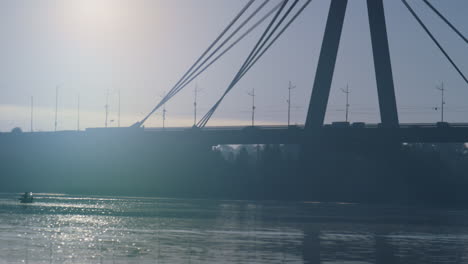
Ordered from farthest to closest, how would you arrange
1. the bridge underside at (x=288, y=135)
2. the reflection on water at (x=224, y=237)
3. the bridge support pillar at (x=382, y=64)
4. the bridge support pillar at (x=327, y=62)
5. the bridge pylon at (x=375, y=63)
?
1. the bridge underside at (x=288, y=135)
2. the bridge support pillar at (x=327, y=62)
3. the bridge pylon at (x=375, y=63)
4. the bridge support pillar at (x=382, y=64)
5. the reflection on water at (x=224, y=237)

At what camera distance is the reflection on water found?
49125mm

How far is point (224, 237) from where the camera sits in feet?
203

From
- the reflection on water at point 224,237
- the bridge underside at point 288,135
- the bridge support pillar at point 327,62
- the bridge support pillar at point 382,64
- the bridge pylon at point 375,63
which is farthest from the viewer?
the bridge underside at point 288,135

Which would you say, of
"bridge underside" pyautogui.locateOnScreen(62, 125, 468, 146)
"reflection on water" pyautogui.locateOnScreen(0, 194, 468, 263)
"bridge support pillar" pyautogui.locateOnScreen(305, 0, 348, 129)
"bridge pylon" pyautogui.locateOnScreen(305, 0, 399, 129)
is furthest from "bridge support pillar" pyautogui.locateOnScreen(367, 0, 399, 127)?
"reflection on water" pyautogui.locateOnScreen(0, 194, 468, 263)

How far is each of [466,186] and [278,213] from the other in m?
50.3

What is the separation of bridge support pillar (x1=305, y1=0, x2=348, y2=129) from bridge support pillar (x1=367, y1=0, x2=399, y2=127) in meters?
4.19

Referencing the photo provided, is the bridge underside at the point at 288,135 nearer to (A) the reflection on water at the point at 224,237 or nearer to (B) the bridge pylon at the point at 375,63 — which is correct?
(B) the bridge pylon at the point at 375,63

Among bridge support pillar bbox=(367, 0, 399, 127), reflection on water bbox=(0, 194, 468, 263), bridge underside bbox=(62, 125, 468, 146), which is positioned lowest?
reflection on water bbox=(0, 194, 468, 263)

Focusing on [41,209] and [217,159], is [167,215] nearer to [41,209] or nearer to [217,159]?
[41,209]

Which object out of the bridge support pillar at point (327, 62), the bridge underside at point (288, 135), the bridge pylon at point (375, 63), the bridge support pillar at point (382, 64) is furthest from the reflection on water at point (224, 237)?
the bridge underside at point (288, 135)

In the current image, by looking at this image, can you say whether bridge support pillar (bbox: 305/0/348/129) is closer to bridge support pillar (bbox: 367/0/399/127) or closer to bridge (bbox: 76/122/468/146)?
bridge (bbox: 76/122/468/146)

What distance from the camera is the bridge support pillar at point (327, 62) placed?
11625cm

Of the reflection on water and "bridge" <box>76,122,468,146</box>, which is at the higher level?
"bridge" <box>76,122,468,146</box>

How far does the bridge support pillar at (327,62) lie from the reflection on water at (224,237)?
21.7m
